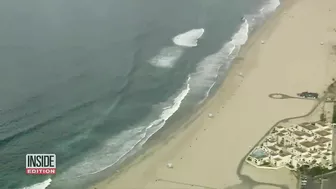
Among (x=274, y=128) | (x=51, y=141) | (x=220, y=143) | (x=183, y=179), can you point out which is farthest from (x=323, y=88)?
(x=51, y=141)

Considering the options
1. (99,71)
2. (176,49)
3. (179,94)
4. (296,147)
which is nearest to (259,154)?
(296,147)

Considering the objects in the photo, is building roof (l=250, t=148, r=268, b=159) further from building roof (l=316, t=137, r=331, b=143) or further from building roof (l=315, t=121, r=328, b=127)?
building roof (l=315, t=121, r=328, b=127)

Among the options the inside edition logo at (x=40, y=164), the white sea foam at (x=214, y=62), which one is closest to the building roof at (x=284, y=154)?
the white sea foam at (x=214, y=62)

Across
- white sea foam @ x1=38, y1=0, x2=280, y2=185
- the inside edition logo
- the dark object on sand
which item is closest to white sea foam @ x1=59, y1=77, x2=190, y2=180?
white sea foam @ x1=38, y1=0, x2=280, y2=185

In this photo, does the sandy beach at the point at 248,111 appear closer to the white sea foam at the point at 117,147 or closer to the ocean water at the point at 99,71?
the white sea foam at the point at 117,147

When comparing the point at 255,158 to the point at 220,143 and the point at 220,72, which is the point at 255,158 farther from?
the point at 220,72

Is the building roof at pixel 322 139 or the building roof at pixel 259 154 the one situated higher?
the building roof at pixel 322 139
